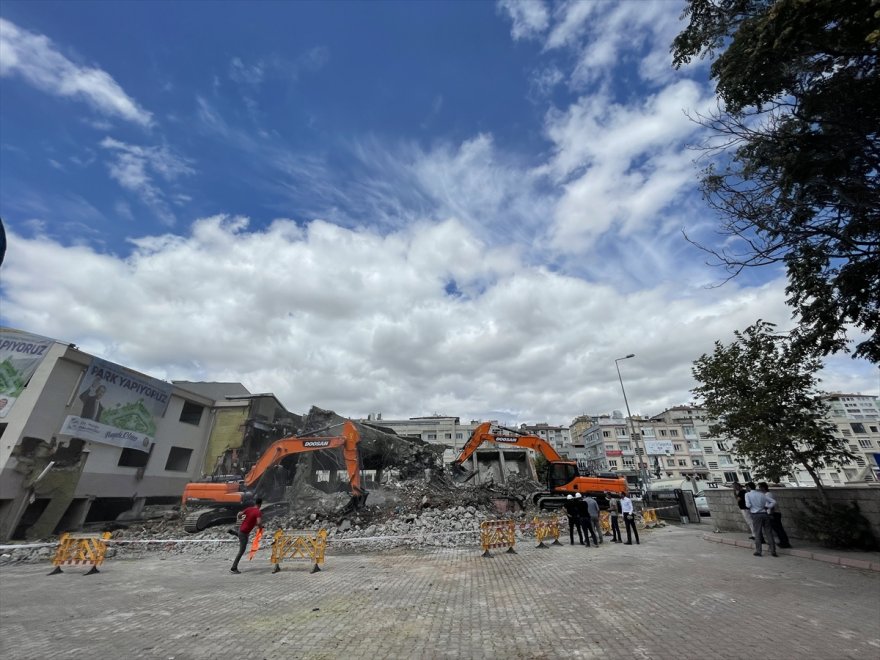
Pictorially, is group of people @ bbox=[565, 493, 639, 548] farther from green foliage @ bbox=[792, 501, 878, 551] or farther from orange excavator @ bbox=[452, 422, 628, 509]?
orange excavator @ bbox=[452, 422, 628, 509]

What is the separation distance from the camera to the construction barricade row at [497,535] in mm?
11453

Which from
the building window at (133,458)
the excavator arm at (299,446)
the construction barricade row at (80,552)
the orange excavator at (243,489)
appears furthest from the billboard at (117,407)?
the construction barricade row at (80,552)

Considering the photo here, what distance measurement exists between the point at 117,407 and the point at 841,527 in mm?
31899

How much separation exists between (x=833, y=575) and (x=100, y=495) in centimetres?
3063

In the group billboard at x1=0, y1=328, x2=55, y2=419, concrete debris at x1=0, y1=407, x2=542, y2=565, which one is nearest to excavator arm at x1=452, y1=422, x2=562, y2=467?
concrete debris at x1=0, y1=407, x2=542, y2=565

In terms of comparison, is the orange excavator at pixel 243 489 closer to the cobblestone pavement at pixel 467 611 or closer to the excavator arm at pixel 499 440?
the excavator arm at pixel 499 440

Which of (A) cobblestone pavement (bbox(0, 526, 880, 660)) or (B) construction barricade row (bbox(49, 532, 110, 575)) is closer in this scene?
(A) cobblestone pavement (bbox(0, 526, 880, 660))

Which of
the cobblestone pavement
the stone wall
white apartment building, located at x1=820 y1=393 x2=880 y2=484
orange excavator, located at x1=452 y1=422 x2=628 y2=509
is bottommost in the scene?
the cobblestone pavement

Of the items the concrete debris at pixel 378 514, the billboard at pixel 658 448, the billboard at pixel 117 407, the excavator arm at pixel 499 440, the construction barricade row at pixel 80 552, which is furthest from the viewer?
the billboard at pixel 658 448

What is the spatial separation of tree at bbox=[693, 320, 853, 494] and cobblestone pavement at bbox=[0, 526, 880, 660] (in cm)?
284

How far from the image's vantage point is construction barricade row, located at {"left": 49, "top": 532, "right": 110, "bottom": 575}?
1085 centimetres

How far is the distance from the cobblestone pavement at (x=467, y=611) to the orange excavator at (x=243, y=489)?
277 inches

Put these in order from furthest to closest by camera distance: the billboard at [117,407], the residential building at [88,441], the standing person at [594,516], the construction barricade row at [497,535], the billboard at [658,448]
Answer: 1. the billboard at [658,448]
2. the billboard at [117,407]
3. the residential building at [88,441]
4. the standing person at [594,516]
5. the construction barricade row at [497,535]

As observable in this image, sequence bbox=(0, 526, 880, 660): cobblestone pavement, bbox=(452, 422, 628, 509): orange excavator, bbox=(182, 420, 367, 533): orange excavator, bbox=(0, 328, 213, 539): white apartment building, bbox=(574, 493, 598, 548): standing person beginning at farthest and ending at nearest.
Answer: bbox=(452, 422, 628, 509): orange excavator → bbox=(0, 328, 213, 539): white apartment building → bbox=(182, 420, 367, 533): orange excavator → bbox=(574, 493, 598, 548): standing person → bbox=(0, 526, 880, 660): cobblestone pavement
